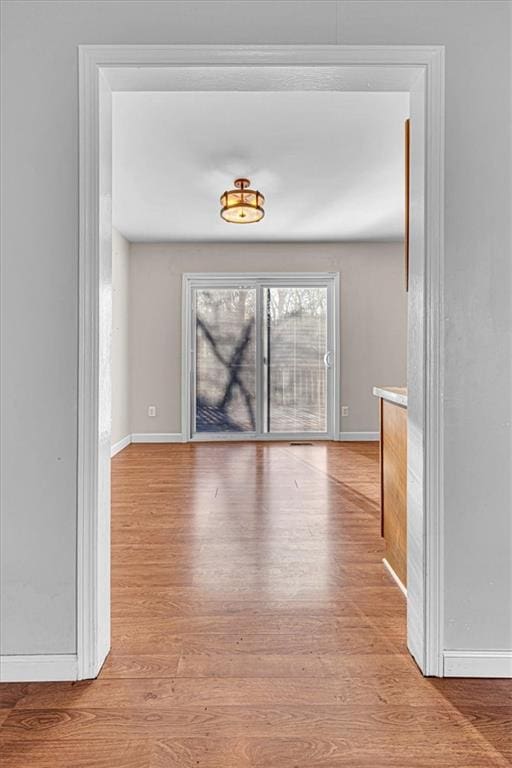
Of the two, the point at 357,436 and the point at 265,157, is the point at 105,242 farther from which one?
the point at 357,436

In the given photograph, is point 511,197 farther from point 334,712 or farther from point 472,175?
point 334,712

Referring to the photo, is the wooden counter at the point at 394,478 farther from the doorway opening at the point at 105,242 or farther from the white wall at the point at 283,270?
the white wall at the point at 283,270

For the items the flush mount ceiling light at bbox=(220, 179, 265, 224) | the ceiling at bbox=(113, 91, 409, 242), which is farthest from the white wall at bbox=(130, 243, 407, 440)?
the flush mount ceiling light at bbox=(220, 179, 265, 224)

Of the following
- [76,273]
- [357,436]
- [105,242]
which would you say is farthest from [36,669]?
[357,436]

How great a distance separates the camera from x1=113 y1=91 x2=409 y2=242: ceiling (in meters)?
2.60

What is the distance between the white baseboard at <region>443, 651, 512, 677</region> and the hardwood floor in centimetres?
4

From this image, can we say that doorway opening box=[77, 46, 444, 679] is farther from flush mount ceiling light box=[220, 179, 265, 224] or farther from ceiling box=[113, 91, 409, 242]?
flush mount ceiling light box=[220, 179, 265, 224]

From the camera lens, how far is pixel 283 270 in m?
5.80

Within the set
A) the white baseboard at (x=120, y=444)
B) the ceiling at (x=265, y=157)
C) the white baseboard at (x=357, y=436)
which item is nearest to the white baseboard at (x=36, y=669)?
the ceiling at (x=265, y=157)

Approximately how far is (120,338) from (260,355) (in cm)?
169

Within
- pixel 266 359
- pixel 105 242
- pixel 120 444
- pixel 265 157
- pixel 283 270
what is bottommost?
pixel 120 444

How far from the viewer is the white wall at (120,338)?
16.7 ft

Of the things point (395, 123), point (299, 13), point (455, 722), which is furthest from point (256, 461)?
point (299, 13)

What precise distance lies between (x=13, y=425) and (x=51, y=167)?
80 centimetres
